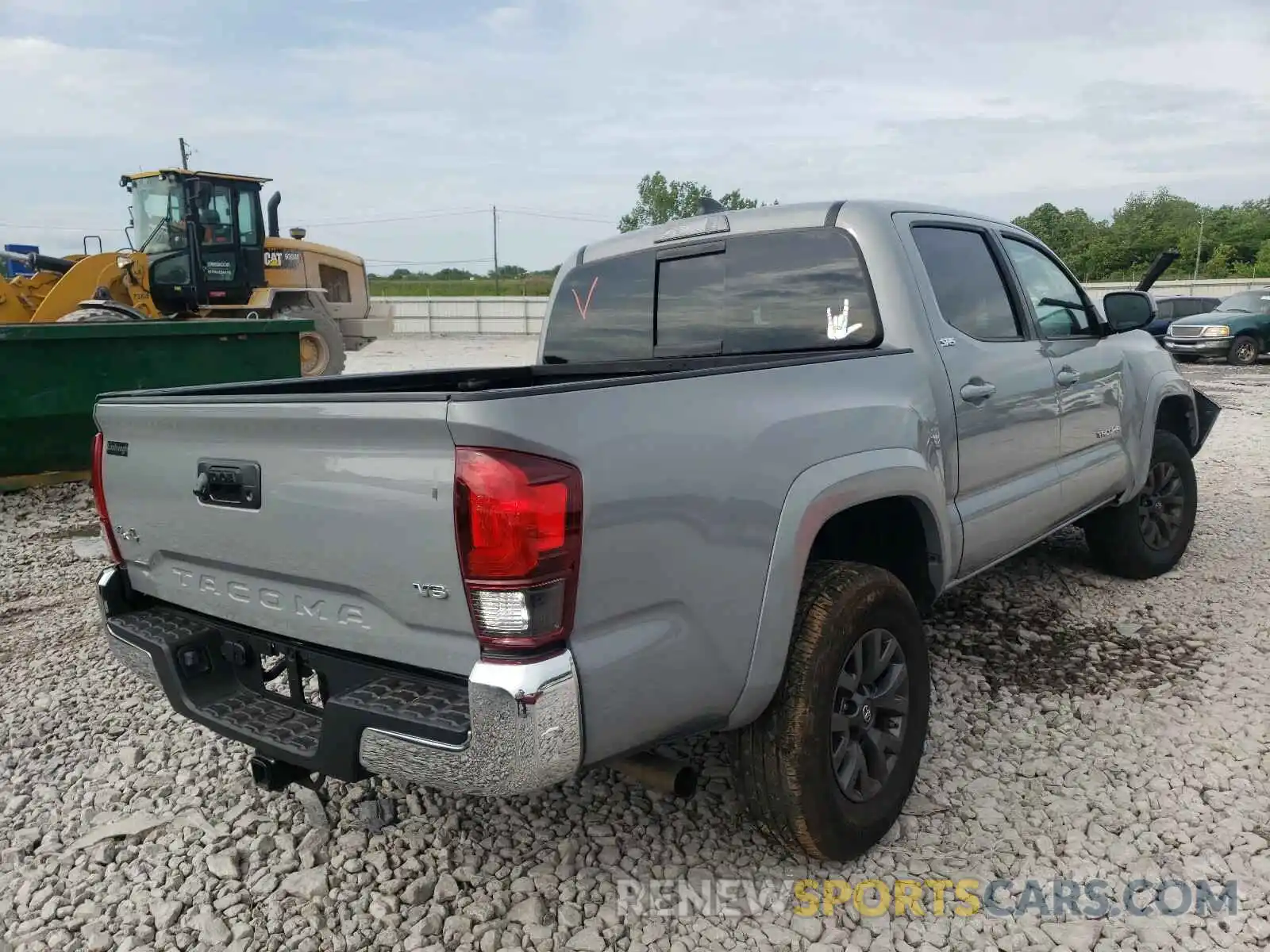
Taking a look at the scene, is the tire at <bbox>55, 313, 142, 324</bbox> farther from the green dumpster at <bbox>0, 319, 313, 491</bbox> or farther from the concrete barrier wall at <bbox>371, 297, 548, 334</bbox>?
the concrete barrier wall at <bbox>371, 297, 548, 334</bbox>

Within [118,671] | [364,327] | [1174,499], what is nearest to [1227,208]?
[364,327]

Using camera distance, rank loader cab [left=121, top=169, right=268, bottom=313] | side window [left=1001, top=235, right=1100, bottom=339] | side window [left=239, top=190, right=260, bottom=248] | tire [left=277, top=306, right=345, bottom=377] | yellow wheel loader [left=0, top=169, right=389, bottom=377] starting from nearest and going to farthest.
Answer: side window [left=1001, top=235, right=1100, bottom=339]
yellow wheel loader [left=0, top=169, right=389, bottom=377]
loader cab [left=121, top=169, right=268, bottom=313]
tire [left=277, top=306, right=345, bottom=377]
side window [left=239, top=190, right=260, bottom=248]

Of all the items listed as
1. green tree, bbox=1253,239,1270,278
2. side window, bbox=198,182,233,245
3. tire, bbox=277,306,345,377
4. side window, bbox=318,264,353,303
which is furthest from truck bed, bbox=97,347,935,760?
green tree, bbox=1253,239,1270,278

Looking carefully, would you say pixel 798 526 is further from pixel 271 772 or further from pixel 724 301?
pixel 271 772

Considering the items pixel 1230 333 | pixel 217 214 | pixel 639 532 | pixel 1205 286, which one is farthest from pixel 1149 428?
pixel 1205 286

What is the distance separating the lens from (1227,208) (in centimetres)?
6569

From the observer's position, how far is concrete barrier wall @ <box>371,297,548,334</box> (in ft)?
128

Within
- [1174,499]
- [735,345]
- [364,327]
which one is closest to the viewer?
[735,345]

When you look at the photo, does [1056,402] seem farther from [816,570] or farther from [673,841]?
[673,841]

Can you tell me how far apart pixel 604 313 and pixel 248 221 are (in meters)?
11.0

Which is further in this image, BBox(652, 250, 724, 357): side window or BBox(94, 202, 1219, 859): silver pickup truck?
BBox(652, 250, 724, 357): side window

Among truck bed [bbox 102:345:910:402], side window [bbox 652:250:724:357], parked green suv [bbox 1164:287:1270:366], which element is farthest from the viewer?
parked green suv [bbox 1164:287:1270:366]

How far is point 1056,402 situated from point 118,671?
434 cm

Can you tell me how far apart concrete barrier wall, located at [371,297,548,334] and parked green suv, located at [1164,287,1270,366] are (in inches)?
995
